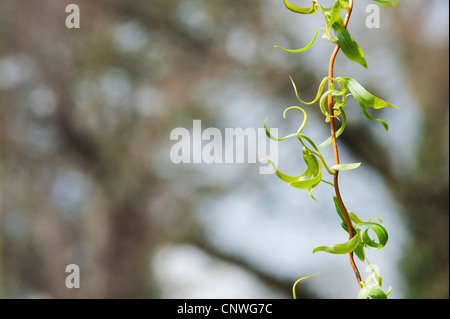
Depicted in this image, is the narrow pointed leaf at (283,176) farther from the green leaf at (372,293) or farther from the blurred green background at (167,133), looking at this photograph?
the blurred green background at (167,133)

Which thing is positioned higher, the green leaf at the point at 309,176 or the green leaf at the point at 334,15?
the green leaf at the point at 334,15

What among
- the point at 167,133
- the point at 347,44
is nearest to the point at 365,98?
the point at 347,44

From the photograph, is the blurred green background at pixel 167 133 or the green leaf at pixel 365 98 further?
the blurred green background at pixel 167 133

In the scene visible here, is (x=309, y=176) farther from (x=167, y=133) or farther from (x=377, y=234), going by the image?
(x=167, y=133)

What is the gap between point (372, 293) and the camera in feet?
0.55

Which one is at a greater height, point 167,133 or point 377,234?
point 167,133

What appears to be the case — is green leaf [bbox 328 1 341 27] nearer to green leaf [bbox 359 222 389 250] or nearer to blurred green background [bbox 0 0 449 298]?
green leaf [bbox 359 222 389 250]

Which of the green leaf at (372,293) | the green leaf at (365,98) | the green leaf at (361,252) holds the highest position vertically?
the green leaf at (365,98)

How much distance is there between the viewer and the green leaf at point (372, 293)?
0.55 ft

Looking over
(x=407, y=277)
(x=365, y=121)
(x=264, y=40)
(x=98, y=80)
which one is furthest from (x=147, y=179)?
(x=407, y=277)

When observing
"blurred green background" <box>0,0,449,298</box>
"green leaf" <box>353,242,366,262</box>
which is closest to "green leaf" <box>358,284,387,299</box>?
"green leaf" <box>353,242,366,262</box>

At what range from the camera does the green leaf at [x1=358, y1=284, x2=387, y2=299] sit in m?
0.17

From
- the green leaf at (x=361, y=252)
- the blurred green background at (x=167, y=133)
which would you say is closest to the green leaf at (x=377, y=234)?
the green leaf at (x=361, y=252)
